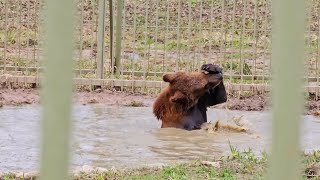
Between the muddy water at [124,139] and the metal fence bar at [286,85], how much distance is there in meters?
3.69

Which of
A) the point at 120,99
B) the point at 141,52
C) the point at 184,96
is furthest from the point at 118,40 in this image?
the point at 184,96

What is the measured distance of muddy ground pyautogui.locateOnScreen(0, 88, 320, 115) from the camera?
9938 millimetres

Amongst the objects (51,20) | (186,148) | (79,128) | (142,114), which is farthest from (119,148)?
(51,20)

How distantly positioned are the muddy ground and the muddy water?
39 centimetres

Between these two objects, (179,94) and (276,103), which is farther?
(179,94)

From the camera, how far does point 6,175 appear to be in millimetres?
4785

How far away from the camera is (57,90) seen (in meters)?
1.22

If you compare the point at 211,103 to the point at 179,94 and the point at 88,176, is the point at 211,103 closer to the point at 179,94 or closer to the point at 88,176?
the point at 179,94

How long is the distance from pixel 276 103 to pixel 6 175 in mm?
3798

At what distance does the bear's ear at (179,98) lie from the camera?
7992mm

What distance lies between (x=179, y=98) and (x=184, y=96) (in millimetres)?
84

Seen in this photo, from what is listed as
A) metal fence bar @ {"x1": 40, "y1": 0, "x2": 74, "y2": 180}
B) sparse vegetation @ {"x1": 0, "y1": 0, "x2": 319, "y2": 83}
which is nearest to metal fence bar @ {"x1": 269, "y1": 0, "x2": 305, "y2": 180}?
metal fence bar @ {"x1": 40, "y1": 0, "x2": 74, "y2": 180}

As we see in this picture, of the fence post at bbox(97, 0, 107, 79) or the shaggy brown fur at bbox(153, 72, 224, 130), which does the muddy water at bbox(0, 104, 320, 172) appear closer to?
the shaggy brown fur at bbox(153, 72, 224, 130)

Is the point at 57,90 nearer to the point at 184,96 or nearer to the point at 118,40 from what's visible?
the point at 184,96
